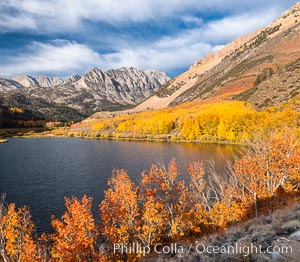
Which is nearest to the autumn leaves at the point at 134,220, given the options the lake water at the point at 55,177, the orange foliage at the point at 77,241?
the orange foliage at the point at 77,241

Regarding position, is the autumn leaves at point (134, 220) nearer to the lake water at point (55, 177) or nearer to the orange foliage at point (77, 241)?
the orange foliage at point (77, 241)

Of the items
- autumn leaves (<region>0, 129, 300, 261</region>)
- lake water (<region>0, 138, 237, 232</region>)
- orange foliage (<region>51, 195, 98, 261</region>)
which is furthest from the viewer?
lake water (<region>0, 138, 237, 232</region>)


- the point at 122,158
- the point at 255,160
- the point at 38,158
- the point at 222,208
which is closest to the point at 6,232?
the point at 222,208

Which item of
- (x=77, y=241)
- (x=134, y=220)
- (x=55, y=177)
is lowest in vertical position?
(x=55, y=177)

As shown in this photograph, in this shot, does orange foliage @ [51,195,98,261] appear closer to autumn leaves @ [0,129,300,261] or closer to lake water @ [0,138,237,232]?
autumn leaves @ [0,129,300,261]

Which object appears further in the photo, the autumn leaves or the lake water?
the lake water

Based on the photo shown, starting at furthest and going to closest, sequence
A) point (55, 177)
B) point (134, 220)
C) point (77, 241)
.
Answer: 1. point (55, 177)
2. point (134, 220)
3. point (77, 241)

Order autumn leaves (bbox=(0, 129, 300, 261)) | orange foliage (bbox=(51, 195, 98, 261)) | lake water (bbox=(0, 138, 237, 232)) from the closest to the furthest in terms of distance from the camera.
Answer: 1. orange foliage (bbox=(51, 195, 98, 261))
2. autumn leaves (bbox=(0, 129, 300, 261))
3. lake water (bbox=(0, 138, 237, 232))

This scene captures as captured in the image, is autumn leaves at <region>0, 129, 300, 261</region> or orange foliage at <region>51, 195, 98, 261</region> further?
autumn leaves at <region>0, 129, 300, 261</region>

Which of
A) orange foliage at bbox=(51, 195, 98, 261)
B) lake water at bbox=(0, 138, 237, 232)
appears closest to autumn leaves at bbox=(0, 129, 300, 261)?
orange foliage at bbox=(51, 195, 98, 261)

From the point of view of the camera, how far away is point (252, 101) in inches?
5778

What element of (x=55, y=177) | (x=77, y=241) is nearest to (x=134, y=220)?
(x=77, y=241)

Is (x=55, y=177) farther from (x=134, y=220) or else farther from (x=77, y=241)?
(x=77, y=241)

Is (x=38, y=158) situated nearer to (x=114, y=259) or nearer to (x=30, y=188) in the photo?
(x=30, y=188)
